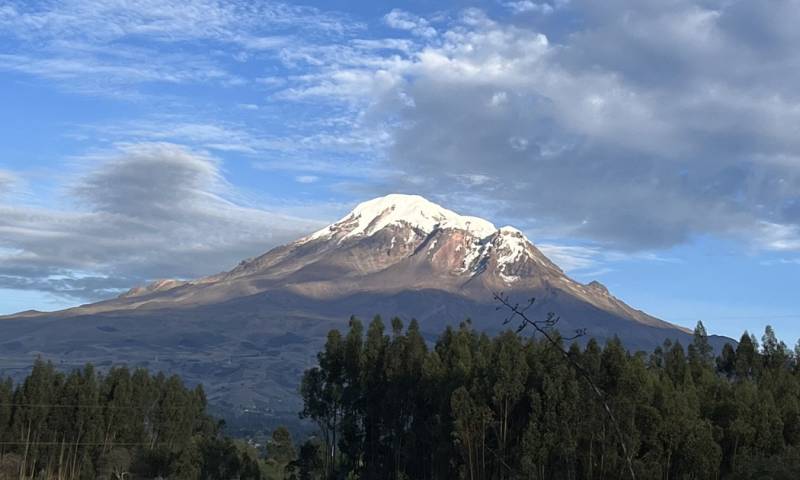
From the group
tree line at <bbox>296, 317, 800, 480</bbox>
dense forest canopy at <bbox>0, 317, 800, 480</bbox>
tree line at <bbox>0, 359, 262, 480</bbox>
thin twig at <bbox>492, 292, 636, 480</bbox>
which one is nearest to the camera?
thin twig at <bbox>492, 292, 636, 480</bbox>

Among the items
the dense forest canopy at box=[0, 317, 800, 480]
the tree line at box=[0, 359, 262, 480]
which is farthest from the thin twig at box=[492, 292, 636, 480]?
the tree line at box=[0, 359, 262, 480]

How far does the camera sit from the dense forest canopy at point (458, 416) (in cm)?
4916

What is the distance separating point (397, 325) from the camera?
70.0 m

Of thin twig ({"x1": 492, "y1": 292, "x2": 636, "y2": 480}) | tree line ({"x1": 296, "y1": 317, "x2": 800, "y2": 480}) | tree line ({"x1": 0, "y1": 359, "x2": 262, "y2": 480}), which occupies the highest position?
thin twig ({"x1": 492, "y1": 292, "x2": 636, "y2": 480})

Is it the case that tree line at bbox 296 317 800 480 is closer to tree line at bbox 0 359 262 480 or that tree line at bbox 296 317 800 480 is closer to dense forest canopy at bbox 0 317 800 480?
dense forest canopy at bbox 0 317 800 480

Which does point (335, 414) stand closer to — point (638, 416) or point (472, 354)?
point (472, 354)

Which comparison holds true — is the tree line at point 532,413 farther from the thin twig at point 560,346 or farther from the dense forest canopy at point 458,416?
the thin twig at point 560,346

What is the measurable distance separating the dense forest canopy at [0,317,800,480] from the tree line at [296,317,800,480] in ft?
0.34

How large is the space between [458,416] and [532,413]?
409 centimetres

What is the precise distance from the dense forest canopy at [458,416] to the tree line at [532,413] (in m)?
0.10

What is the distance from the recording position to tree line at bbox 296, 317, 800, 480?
160 feet

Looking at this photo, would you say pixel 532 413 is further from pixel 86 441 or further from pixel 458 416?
pixel 86 441

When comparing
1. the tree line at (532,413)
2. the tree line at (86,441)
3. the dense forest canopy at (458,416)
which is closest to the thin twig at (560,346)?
the dense forest canopy at (458,416)

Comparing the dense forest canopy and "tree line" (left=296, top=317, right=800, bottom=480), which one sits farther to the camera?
the dense forest canopy
